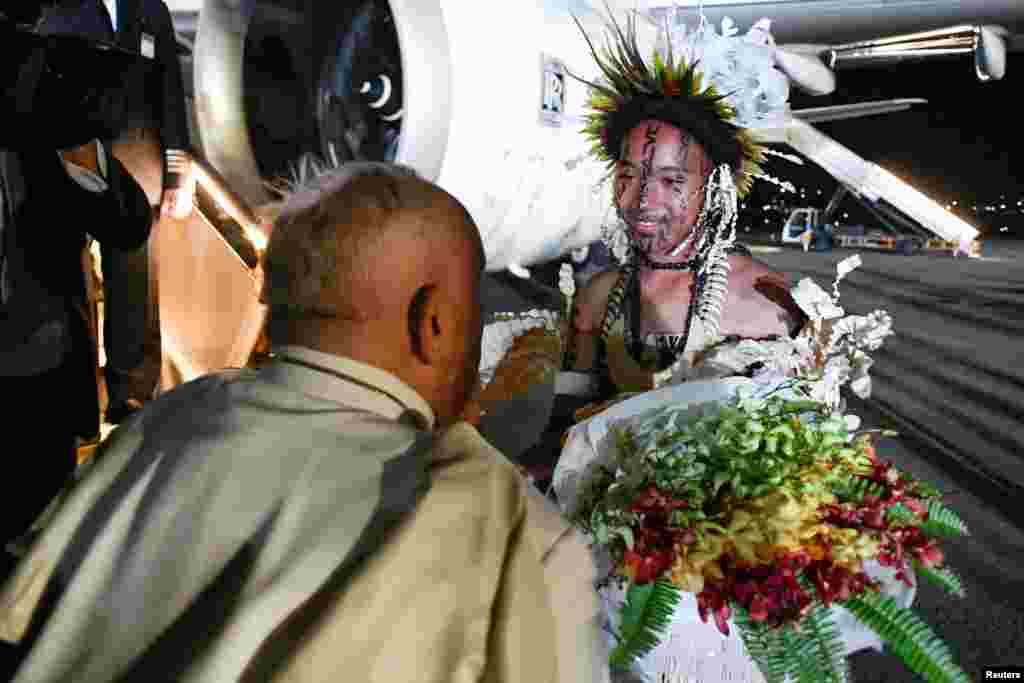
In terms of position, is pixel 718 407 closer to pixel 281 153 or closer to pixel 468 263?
pixel 468 263

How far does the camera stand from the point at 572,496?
1.68 meters

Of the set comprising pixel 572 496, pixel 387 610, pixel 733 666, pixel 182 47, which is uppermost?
pixel 182 47

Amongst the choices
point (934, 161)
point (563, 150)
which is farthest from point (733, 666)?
point (934, 161)

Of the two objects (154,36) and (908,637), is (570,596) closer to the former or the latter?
(908,637)

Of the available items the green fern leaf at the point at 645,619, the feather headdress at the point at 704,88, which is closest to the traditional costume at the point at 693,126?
the feather headdress at the point at 704,88

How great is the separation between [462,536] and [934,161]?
5.32 meters

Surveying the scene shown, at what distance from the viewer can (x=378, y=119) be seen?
383cm

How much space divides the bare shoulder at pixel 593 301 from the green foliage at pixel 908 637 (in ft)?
3.88

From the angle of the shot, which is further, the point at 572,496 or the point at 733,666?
the point at 572,496

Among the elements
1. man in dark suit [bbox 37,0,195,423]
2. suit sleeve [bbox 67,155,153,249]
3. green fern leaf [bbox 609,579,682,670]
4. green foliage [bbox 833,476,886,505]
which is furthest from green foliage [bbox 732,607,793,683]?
man in dark suit [bbox 37,0,195,423]

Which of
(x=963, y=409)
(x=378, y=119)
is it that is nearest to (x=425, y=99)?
(x=378, y=119)

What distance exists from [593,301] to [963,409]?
2.84 meters

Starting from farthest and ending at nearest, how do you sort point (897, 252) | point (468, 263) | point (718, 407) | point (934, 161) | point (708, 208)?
point (897, 252), point (934, 161), point (708, 208), point (718, 407), point (468, 263)

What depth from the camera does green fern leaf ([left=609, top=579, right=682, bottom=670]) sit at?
1.37 m
